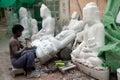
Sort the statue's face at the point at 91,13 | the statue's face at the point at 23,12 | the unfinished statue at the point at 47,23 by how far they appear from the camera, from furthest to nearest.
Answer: the statue's face at the point at 23,12 < the unfinished statue at the point at 47,23 < the statue's face at the point at 91,13

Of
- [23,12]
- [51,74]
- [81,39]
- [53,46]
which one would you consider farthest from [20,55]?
[23,12]

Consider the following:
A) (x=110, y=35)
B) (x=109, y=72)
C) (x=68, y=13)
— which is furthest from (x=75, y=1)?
(x=109, y=72)

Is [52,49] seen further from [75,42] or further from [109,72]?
[109,72]

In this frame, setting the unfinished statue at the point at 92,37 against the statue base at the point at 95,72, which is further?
the unfinished statue at the point at 92,37

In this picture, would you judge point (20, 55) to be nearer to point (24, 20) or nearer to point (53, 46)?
point (53, 46)

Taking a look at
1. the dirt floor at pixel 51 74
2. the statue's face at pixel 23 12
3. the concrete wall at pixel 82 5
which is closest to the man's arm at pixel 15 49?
the dirt floor at pixel 51 74

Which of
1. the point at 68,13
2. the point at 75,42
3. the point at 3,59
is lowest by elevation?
the point at 3,59

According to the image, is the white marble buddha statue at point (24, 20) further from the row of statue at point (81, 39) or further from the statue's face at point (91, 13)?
the statue's face at point (91, 13)

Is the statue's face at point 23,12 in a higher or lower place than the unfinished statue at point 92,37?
higher

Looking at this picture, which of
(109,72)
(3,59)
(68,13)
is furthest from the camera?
(68,13)

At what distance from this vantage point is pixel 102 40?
15.6 ft

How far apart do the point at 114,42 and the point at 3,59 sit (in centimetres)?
317

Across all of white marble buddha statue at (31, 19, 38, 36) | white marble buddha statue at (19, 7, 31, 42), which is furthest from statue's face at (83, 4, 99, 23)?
white marble buddha statue at (19, 7, 31, 42)

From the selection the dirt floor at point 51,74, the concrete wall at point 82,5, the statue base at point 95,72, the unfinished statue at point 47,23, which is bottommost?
the dirt floor at point 51,74
